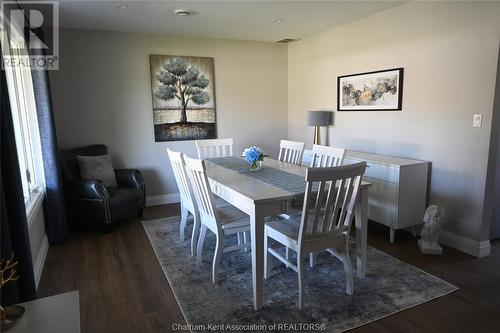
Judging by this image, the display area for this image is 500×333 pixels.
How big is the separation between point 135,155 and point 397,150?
343cm

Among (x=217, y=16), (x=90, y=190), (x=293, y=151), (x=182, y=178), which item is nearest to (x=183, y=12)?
(x=217, y=16)

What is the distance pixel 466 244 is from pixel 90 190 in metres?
3.87

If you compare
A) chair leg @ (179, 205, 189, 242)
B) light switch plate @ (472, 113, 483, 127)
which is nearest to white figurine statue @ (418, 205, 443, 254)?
light switch plate @ (472, 113, 483, 127)

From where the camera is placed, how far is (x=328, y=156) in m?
3.12

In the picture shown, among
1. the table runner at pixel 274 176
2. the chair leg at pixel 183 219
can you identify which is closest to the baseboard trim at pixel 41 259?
the chair leg at pixel 183 219

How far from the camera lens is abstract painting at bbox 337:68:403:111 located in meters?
3.65

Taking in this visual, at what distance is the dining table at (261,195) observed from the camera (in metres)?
2.25

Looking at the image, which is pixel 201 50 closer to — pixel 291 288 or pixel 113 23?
pixel 113 23

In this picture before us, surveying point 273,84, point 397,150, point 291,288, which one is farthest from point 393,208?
point 273,84

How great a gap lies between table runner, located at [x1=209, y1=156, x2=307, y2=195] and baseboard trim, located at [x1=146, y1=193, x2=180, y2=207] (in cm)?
163

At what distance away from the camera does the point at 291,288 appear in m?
2.57

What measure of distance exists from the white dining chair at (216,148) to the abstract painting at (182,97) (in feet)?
2.73

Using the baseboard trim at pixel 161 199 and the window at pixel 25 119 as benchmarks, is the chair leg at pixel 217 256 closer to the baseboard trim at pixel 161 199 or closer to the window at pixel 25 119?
the window at pixel 25 119

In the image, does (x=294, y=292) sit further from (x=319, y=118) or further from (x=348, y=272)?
(x=319, y=118)
